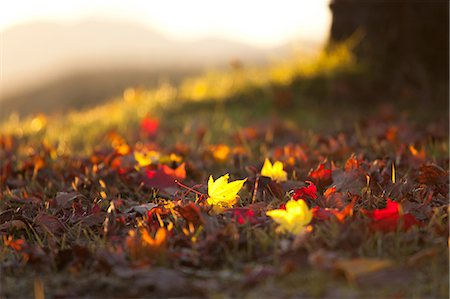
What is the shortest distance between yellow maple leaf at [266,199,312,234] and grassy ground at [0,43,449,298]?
3cm

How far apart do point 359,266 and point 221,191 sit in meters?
0.80

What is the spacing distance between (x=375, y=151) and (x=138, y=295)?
260cm

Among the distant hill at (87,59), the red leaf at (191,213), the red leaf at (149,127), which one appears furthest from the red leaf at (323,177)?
the distant hill at (87,59)

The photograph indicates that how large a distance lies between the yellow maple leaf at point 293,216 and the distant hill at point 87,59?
11956mm

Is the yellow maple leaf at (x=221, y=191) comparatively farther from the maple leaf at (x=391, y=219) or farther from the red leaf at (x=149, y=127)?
the red leaf at (x=149, y=127)

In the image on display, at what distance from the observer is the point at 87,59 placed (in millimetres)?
16438

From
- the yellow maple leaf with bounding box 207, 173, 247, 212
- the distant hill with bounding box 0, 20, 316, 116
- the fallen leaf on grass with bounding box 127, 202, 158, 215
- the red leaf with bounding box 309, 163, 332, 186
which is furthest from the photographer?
the distant hill with bounding box 0, 20, 316, 116

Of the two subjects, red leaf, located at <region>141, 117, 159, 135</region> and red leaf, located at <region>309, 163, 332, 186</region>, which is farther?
red leaf, located at <region>141, 117, 159, 135</region>

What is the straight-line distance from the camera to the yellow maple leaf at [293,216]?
84.9 inches

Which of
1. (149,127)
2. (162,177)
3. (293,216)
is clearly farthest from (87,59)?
(293,216)

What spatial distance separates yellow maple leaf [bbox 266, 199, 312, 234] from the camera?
2156mm

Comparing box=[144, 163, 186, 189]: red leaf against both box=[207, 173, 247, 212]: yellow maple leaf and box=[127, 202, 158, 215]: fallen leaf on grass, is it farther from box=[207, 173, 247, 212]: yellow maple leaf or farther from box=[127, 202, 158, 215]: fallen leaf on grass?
box=[207, 173, 247, 212]: yellow maple leaf

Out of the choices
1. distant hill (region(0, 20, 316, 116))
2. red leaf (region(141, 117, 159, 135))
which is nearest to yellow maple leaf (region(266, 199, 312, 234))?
red leaf (region(141, 117, 159, 135))

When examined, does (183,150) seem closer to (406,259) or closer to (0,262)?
(0,262)
